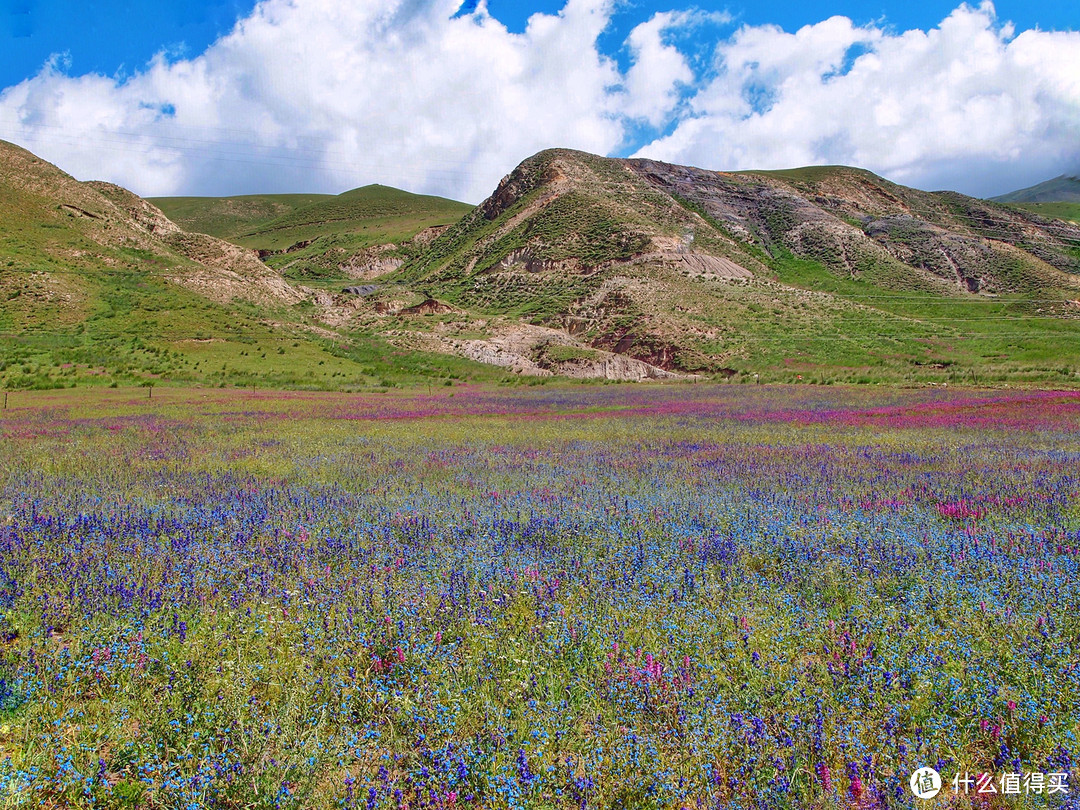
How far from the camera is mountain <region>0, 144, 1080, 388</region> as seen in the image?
53812 mm

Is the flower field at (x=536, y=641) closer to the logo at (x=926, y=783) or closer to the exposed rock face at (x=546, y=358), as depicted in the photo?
the logo at (x=926, y=783)

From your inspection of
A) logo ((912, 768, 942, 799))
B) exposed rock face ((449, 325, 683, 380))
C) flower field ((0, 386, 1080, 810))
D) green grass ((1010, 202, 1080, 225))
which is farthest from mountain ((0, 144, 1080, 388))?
logo ((912, 768, 942, 799))

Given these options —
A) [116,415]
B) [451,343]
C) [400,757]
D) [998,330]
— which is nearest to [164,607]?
[400,757]

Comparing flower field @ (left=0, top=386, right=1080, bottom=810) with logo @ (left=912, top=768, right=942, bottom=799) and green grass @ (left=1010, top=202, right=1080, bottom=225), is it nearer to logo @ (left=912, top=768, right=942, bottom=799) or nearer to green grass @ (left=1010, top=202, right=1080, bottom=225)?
logo @ (left=912, top=768, right=942, bottom=799)

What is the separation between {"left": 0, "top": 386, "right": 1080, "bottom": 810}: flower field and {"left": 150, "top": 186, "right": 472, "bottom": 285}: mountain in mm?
128493

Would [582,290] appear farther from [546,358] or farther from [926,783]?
[926,783]

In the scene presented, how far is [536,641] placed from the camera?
14.0 ft

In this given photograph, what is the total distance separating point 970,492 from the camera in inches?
339

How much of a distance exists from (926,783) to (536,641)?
238 cm

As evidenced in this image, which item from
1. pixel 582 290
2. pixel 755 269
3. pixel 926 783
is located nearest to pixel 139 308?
pixel 582 290

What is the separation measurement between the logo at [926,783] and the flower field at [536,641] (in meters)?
0.04

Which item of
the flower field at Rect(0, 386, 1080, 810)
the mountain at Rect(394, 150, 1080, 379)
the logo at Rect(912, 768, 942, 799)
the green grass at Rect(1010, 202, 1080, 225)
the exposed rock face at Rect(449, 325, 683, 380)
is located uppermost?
the green grass at Rect(1010, 202, 1080, 225)

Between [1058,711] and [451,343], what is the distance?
6668cm

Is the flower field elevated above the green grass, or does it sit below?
below
